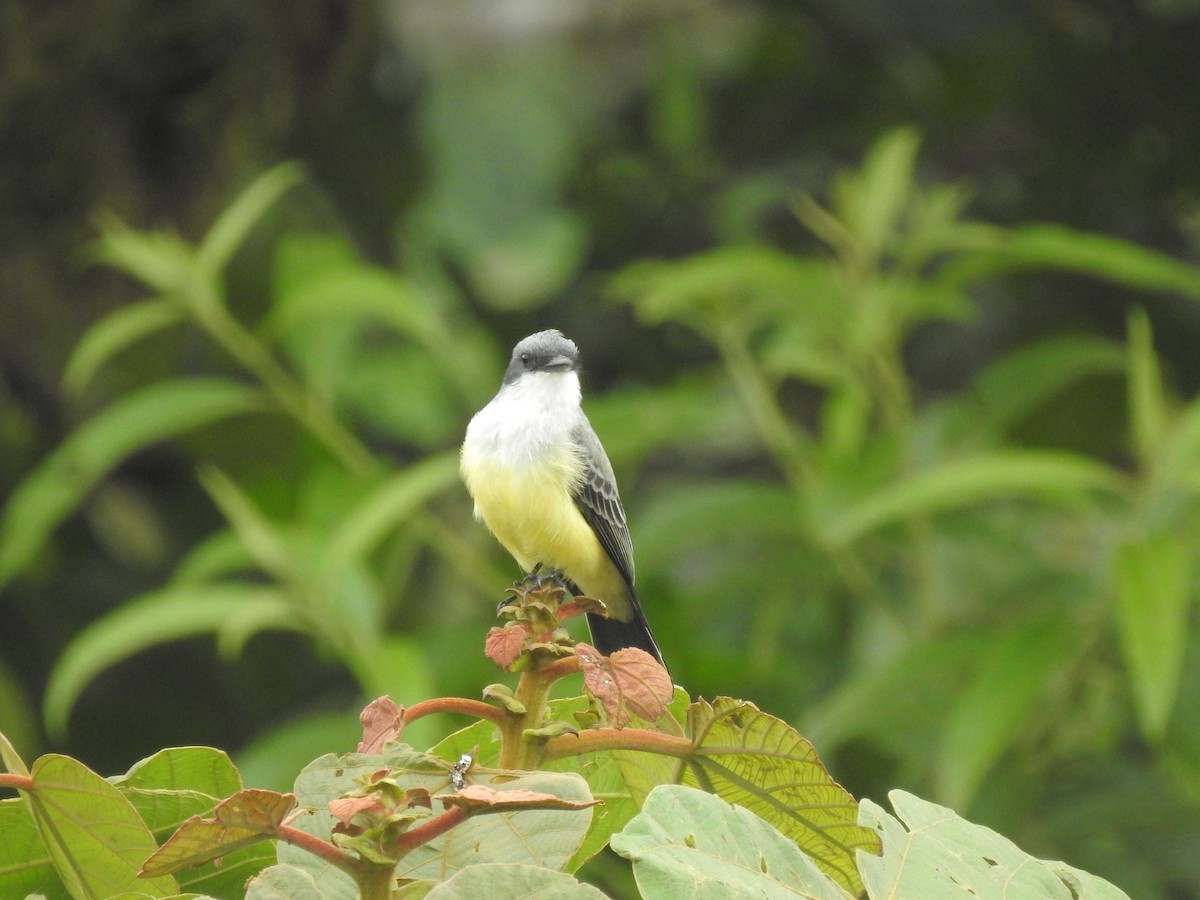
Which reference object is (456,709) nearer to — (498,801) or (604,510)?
(498,801)

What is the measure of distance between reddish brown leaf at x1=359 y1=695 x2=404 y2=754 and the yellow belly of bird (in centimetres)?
104

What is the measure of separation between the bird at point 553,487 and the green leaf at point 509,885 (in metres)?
1.20

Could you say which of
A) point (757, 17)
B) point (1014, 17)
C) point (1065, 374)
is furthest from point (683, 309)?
point (757, 17)

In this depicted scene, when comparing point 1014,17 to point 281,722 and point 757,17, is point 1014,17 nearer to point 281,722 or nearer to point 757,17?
point 757,17

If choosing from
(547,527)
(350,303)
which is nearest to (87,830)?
(547,527)

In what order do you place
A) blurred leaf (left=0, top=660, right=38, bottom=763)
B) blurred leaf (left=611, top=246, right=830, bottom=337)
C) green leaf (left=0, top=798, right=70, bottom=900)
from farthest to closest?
1. blurred leaf (left=0, top=660, right=38, bottom=763)
2. blurred leaf (left=611, top=246, right=830, bottom=337)
3. green leaf (left=0, top=798, right=70, bottom=900)

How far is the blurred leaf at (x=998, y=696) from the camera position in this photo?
2.80m

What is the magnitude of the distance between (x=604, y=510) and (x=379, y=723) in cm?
128

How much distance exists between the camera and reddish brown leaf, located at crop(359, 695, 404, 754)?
99 cm

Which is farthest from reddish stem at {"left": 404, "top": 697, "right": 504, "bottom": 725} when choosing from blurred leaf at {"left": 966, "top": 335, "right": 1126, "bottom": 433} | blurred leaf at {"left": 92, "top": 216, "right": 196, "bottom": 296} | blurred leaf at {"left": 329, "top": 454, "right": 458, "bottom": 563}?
blurred leaf at {"left": 966, "top": 335, "right": 1126, "bottom": 433}

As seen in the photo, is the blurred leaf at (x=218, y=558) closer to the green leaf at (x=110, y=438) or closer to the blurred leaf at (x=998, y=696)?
the green leaf at (x=110, y=438)

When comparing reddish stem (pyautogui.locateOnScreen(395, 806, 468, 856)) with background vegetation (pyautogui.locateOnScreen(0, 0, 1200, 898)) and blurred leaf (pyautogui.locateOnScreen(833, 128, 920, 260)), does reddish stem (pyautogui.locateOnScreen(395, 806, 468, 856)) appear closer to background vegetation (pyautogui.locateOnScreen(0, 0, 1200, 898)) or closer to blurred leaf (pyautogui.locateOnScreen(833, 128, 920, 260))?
background vegetation (pyautogui.locateOnScreen(0, 0, 1200, 898))

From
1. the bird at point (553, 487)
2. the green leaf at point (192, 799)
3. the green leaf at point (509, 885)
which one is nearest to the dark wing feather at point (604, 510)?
the bird at point (553, 487)

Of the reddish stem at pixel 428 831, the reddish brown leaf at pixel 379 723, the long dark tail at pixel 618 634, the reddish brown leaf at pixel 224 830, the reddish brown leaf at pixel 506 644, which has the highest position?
the long dark tail at pixel 618 634
